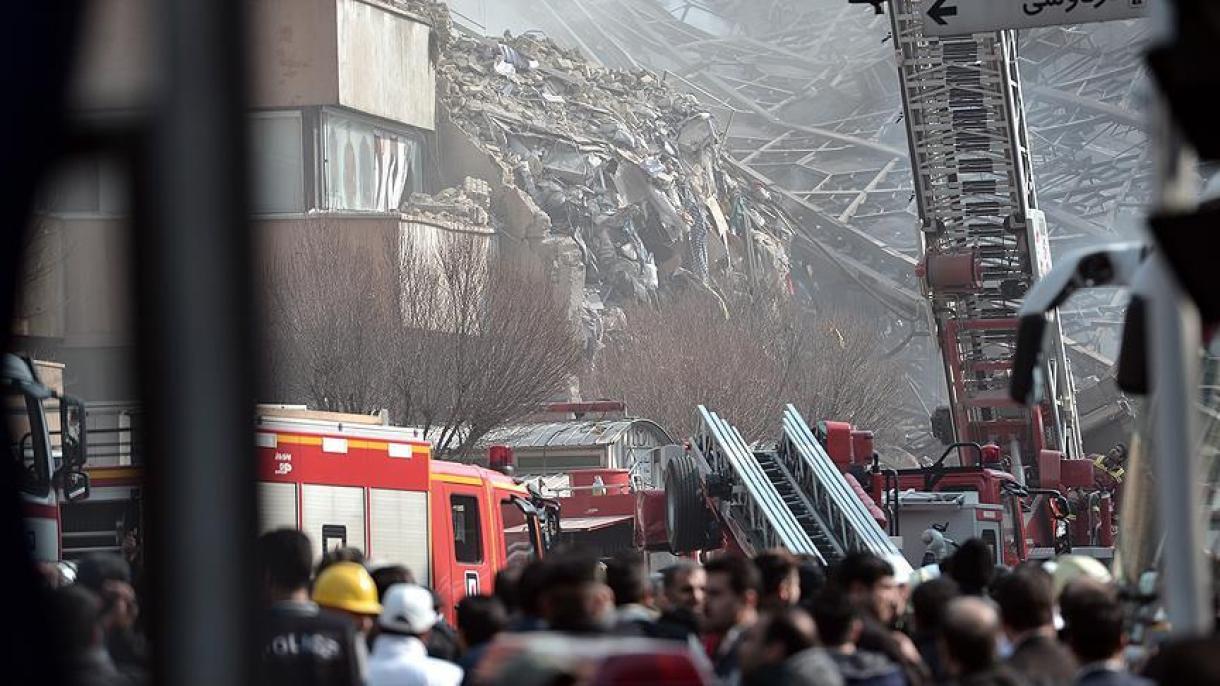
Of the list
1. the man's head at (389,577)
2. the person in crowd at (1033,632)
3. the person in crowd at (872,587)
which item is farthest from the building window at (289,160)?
the person in crowd at (1033,632)

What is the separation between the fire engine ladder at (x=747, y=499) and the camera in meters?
18.2

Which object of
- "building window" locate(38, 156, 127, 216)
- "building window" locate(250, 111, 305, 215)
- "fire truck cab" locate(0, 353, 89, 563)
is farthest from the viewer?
"building window" locate(250, 111, 305, 215)

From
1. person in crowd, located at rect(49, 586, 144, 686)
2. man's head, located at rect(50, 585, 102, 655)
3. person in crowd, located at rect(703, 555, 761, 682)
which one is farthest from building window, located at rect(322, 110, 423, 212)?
Answer: person in crowd, located at rect(49, 586, 144, 686)

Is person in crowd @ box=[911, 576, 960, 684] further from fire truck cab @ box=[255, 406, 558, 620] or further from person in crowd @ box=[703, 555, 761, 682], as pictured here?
fire truck cab @ box=[255, 406, 558, 620]

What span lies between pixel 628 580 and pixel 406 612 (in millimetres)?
900

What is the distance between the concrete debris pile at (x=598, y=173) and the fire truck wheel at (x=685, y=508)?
7199cm

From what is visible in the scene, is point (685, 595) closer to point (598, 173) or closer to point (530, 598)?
point (530, 598)

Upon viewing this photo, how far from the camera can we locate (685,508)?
19.4 meters

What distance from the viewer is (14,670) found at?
221 cm

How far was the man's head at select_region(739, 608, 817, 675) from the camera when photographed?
502 centimetres

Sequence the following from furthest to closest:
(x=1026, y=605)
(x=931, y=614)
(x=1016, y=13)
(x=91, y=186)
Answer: (x=1016, y=13)
(x=931, y=614)
(x=1026, y=605)
(x=91, y=186)

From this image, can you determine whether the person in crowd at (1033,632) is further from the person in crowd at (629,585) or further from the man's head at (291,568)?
A: the man's head at (291,568)

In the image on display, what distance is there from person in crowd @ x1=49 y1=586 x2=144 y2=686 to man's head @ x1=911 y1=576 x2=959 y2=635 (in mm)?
4896

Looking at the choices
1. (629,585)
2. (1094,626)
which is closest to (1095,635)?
(1094,626)
